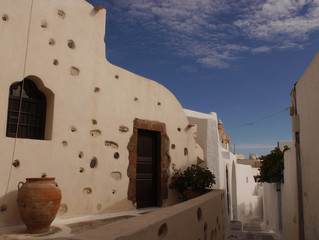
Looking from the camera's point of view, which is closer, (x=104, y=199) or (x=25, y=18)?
(x=25, y=18)

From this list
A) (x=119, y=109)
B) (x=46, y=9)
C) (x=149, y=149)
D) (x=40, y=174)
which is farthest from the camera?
(x=149, y=149)

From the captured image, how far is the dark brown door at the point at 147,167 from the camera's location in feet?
21.9

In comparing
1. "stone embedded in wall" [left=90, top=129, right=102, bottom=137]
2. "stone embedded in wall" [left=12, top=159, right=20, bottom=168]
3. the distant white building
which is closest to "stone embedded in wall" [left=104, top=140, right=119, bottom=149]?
"stone embedded in wall" [left=90, top=129, right=102, bottom=137]

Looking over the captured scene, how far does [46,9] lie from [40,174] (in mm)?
2729

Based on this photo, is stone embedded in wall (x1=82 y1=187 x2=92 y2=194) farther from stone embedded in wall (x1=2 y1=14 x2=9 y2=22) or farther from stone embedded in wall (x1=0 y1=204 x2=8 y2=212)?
stone embedded in wall (x1=2 y1=14 x2=9 y2=22)

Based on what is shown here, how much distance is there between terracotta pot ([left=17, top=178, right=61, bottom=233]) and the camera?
3.72m

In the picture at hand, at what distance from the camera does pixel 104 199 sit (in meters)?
5.65

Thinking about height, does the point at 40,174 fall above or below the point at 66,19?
below

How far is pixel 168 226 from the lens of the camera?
3443 mm

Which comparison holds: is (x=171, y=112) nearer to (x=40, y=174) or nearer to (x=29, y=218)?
(x=40, y=174)

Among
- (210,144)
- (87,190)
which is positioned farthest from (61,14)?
(210,144)

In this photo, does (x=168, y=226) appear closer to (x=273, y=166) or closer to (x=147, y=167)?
(x=147, y=167)

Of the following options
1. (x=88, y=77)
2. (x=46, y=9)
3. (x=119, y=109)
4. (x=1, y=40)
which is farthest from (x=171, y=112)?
(x=1, y=40)

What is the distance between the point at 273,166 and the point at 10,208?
36.3ft
